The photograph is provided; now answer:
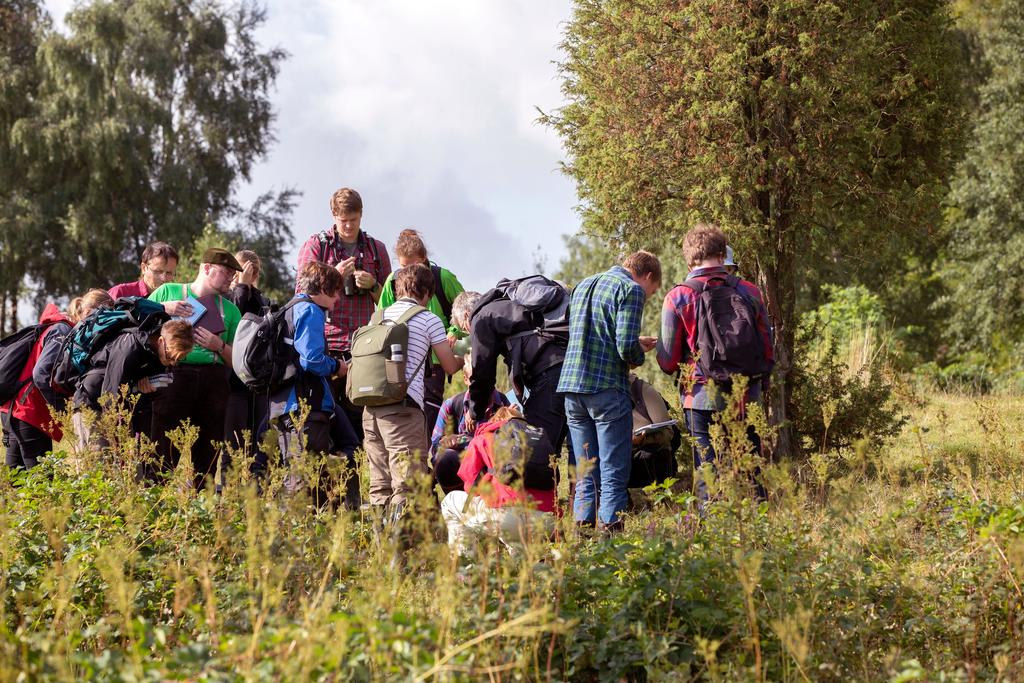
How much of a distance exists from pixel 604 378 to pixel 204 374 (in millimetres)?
2873

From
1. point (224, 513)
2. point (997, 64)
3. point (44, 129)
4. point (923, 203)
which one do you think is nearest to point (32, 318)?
point (44, 129)

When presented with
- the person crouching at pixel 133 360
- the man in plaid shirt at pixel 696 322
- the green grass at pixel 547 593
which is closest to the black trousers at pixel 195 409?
the person crouching at pixel 133 360

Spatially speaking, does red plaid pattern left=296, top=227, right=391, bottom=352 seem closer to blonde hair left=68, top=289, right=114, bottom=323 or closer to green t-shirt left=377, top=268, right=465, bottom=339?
green t-shirt left=377, top=268, right=465, bottom=339

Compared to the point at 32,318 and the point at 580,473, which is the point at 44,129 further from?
the point at 580,473

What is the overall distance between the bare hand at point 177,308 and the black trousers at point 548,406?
2.50 meters

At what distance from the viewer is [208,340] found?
7582 millimetres

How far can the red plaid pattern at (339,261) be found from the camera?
8.23 meters

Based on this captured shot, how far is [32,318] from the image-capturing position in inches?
1384

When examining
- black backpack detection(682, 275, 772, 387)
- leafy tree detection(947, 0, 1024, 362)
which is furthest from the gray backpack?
leafy tree detection(947, 0, 1024, 362)

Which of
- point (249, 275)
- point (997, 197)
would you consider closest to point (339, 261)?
point (249, 275)

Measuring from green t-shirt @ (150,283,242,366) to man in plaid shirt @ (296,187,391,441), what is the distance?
65 centimetres

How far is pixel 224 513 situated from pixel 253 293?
3839mm

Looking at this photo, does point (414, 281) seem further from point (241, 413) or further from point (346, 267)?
point (241, 413)

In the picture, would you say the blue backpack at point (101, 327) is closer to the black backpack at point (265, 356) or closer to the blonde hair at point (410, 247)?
the black backpack at point (265, 356)
